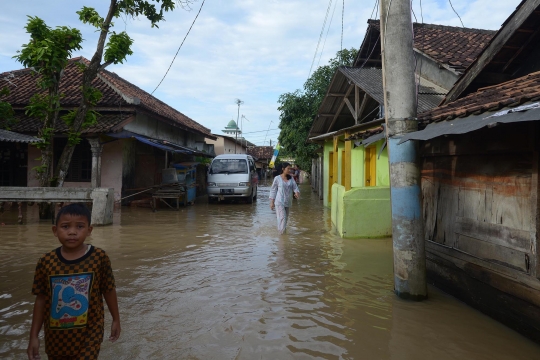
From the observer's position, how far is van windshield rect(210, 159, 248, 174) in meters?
16.7

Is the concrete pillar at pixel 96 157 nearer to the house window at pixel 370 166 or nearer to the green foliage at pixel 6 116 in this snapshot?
the green foliage at pixel 6 116

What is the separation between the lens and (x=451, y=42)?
1178 centimetres

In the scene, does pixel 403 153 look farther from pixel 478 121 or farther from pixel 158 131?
pixel 158 131

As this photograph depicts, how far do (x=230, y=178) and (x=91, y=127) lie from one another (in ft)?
17.9

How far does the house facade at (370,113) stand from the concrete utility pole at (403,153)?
1439 mm

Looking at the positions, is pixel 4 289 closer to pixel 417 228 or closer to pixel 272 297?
pixel 272 297

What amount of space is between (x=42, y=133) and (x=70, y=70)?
8.36 meters

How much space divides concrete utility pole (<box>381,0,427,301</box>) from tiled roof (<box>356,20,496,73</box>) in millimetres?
5988

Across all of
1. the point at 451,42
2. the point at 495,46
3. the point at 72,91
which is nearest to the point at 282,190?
the point at 495,46

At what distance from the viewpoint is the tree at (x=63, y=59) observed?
10.1m

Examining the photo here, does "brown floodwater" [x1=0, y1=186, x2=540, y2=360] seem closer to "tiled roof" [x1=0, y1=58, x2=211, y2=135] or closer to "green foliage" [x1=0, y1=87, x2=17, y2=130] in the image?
"green foliage" [x1=0, y1=87, x2=17, y2=130]

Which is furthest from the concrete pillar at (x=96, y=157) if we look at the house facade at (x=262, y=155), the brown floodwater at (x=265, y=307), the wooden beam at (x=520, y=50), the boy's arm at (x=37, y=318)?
the house facade at (x=262, y=155)

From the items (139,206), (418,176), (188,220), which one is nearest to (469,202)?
(418,176)

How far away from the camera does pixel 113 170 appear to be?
1509 cm
